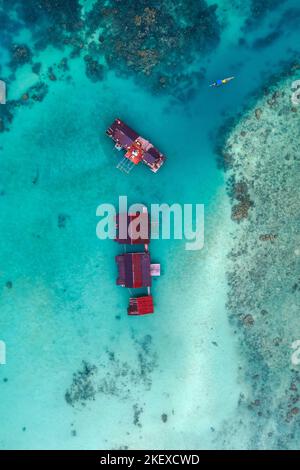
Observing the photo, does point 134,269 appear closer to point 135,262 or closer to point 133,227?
point 135,262

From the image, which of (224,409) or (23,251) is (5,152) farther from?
(224,409)

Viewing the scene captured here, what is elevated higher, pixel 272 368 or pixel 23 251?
pixel 23 251

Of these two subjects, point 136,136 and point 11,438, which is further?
point 11,438

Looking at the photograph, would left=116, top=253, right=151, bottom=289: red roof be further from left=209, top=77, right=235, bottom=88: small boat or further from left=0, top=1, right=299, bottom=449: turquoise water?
left=209, top=77, right=235, bottom=88: small boat

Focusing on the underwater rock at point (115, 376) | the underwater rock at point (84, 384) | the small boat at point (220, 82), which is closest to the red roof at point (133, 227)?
the underwater rock at point (115, 376)
